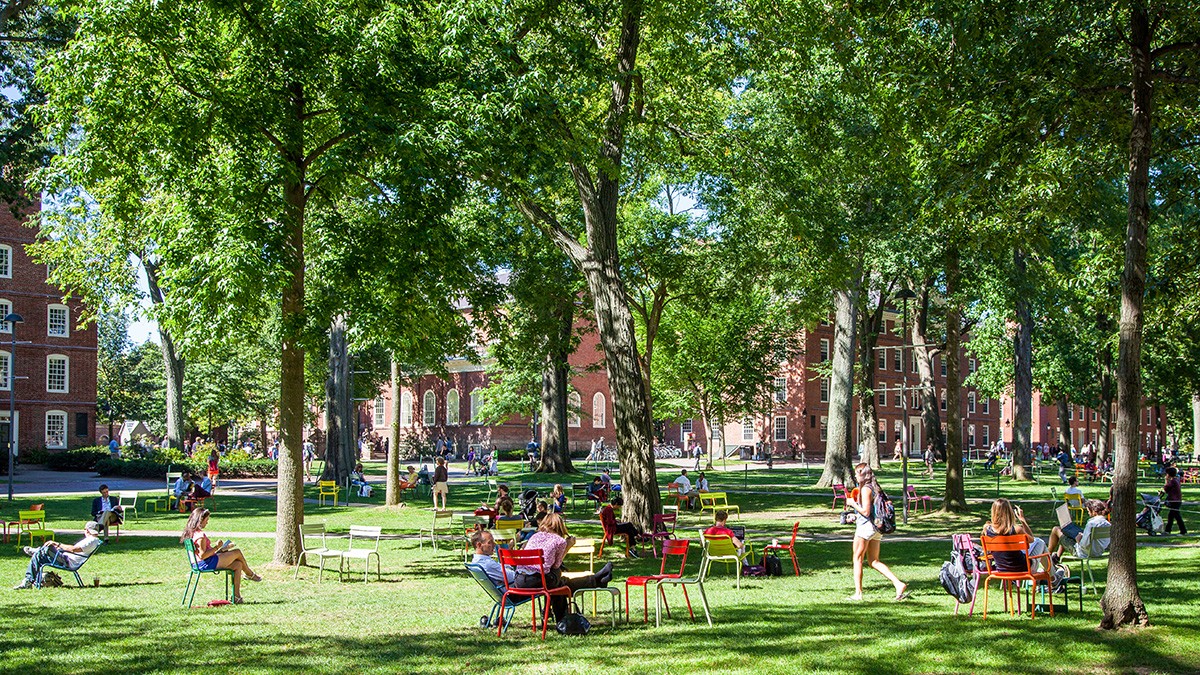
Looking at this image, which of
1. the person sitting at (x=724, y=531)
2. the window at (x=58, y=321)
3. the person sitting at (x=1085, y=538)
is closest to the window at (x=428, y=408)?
the window at (x=58, y=321)

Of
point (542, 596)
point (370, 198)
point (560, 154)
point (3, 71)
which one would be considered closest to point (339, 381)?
point (3, 71)

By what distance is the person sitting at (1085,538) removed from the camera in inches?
525

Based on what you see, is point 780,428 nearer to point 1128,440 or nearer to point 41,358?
point 41,358

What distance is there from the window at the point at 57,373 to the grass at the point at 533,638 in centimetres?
4466

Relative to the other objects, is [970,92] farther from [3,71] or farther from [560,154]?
[3,71]

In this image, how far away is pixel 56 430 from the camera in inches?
2232

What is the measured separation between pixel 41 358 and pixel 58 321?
2165 mm

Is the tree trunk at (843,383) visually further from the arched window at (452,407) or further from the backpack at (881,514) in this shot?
the arched window at (452,407)

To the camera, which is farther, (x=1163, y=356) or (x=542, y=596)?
(x=1163, y=356)

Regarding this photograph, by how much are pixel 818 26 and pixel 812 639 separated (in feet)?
40.1

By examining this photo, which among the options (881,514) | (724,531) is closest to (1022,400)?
(724,531)

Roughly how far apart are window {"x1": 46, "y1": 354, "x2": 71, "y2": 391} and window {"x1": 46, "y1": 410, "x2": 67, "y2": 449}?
0.30 m

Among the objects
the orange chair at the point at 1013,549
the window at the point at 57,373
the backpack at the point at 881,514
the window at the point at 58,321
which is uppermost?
the window at the point at 58,321

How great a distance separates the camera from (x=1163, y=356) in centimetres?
4606
